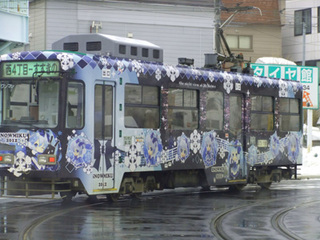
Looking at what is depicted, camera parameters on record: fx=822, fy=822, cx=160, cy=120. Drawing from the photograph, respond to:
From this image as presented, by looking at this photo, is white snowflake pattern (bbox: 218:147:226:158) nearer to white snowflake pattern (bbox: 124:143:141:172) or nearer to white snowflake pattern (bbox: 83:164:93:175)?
white snowflake pattern (bbox: 124:143:141:172)

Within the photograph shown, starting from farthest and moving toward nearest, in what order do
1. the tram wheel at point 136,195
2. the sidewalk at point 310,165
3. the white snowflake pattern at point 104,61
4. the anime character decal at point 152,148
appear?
the sidewalk at point 310,165, the tram wheel at point 136,195, the anime character decal at point 152,148, the white snowflake pattern at point 104,61

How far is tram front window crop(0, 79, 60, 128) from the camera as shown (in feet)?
55.3

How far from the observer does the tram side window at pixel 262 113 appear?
74.0 feet

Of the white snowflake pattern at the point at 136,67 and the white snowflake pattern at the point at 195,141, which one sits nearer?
the white snowflake pattern at the point at 136,67

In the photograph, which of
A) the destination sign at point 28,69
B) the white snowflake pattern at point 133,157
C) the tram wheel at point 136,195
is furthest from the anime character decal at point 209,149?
the destination sign at point 28,69

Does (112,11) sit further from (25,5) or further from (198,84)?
(198,84)

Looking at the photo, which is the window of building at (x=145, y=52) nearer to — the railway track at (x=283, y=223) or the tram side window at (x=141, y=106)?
the tram side window at (x=141, y=106)

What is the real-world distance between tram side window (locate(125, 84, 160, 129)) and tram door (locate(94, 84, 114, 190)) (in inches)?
21.8

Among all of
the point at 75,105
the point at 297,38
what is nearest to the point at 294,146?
the point at 75,105

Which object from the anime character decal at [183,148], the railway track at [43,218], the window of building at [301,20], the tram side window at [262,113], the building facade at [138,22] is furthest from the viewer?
the window of building at [301,20]

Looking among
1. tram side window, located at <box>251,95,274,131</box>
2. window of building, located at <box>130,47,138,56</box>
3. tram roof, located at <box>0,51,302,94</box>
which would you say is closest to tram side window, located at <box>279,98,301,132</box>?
tram side window, located at <box>251,95,274,131</box>

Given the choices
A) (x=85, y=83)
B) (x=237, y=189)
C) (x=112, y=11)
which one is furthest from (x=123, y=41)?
(x=112, y=11)

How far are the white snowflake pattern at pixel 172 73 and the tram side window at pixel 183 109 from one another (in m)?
0.28

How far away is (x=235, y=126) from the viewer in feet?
71.2
